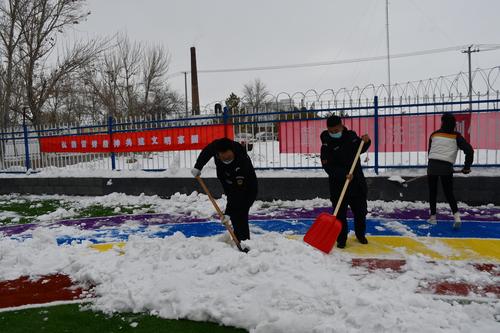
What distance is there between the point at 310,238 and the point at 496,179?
4717 mm

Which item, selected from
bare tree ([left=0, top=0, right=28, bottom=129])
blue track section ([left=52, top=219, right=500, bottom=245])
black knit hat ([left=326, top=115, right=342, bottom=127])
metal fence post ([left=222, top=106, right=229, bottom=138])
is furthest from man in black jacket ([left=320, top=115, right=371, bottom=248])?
bare tree ([left=0, top=0, right=28, bottom=129])

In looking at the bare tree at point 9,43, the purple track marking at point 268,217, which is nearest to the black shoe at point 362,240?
the purple track marking at point 268,217

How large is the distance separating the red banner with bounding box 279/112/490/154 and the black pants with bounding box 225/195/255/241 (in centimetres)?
452

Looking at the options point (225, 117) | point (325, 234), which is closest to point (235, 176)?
point (325, 234)

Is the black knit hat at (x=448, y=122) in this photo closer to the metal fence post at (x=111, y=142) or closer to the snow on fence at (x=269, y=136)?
the snow on fence at (x=269, y=136)

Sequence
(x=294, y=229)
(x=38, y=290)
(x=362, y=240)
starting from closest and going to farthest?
(x=38, y=290), (x=362, y=240), (x=294, y=229)

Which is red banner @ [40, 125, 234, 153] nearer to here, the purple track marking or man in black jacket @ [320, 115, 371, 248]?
the purple track marking

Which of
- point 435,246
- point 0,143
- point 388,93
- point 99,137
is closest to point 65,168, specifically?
point 99,137

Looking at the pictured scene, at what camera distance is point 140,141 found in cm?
1120

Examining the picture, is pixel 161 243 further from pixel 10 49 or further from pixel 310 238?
pixel 10 49

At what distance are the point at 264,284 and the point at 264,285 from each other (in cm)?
2

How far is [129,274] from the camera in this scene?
176 inches

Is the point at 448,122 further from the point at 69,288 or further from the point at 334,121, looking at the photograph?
the point at 69,288

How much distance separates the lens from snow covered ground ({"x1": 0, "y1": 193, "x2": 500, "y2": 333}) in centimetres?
334
